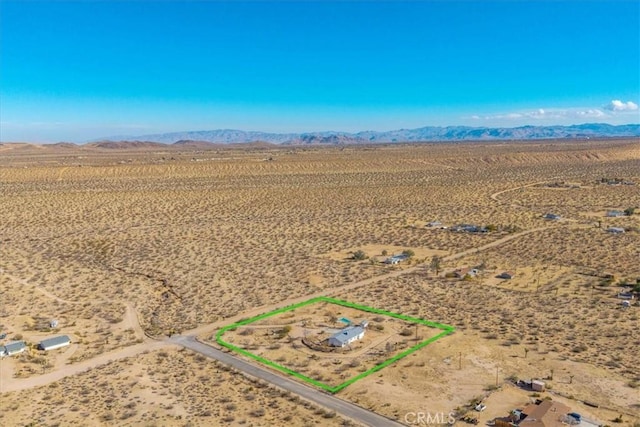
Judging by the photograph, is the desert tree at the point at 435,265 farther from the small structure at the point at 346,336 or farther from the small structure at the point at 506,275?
the small structure at the point at 346,336

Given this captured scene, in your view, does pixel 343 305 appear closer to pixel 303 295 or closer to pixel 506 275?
pixel 303 295

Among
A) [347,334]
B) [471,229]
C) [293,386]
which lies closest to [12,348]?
[293,386]

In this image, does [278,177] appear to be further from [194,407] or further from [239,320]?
[194,407]

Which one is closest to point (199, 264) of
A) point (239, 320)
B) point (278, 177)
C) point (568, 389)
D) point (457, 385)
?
point (239, 320)

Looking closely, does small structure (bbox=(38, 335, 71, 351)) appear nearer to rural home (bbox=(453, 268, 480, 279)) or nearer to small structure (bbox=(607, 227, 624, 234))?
rural home (bbox=(453, 268, 480, 279))

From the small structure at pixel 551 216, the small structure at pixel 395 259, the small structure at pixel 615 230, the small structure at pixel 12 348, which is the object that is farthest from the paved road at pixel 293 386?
the small structure at pixel 551 216

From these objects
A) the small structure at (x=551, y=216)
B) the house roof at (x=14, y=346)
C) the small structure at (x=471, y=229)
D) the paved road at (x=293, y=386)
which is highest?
the small structure at (x=551, y=216)

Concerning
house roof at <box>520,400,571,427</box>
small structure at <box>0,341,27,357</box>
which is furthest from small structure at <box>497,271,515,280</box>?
small structure at <box>0,341,27,357</box>
